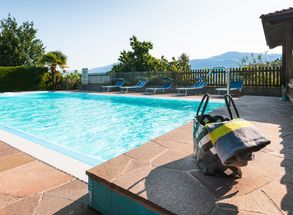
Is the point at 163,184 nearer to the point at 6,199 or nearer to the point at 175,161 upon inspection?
the point at 175,161

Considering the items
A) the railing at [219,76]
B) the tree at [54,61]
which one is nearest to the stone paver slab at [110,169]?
the railing at [219,76]

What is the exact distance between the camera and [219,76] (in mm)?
14219

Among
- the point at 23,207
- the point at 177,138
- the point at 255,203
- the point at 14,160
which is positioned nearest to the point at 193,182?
the point at 255,203

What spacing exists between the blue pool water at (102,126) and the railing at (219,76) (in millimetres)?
2542

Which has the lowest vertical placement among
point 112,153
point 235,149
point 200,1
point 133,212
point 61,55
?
point 112,153

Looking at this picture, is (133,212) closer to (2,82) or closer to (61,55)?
(61,55)

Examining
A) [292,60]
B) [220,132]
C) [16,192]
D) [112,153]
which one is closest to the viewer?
[220,132]

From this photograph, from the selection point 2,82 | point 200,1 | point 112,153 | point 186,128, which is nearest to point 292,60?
point 200,1

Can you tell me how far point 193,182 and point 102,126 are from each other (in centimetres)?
627

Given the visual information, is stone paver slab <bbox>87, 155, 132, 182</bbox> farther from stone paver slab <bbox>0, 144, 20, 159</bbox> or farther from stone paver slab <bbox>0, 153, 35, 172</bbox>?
stone paver slab <bbox>0, 144, 20, 159</bbox>

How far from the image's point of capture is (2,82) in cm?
2130

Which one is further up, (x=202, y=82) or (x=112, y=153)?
(x=202, y=82)

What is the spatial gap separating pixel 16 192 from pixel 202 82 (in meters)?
12.8

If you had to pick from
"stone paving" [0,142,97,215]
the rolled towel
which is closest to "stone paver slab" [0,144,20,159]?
"stone paving" [0,142,97,215]
